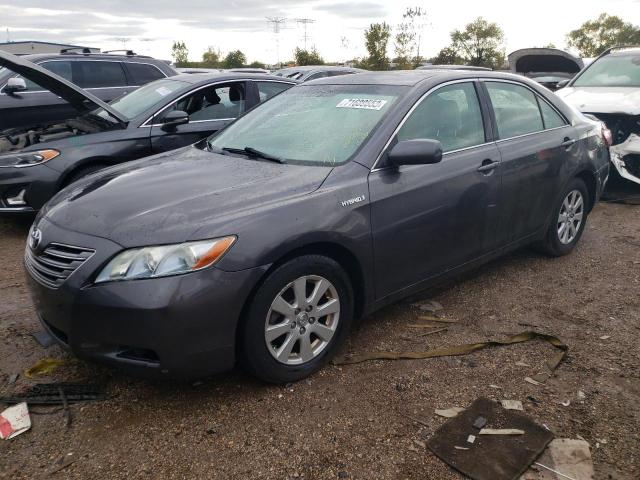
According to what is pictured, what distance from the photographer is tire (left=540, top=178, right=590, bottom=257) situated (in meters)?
4.73

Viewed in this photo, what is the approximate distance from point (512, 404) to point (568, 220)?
8.49 feet

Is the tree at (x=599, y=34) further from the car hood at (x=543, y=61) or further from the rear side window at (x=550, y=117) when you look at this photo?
the rear side window at (x=550, y=117)

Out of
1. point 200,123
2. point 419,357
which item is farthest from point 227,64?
point 419,357

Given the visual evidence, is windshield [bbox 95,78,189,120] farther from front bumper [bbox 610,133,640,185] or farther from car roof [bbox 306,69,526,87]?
front bumper [bbox 610,133,640,185]

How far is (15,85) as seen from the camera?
7.69 m

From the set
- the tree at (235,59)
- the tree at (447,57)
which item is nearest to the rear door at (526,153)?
the tree at (447,57)

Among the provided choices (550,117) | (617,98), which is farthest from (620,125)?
(550,117)

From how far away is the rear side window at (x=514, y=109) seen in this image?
4.14m

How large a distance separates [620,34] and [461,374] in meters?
56.6

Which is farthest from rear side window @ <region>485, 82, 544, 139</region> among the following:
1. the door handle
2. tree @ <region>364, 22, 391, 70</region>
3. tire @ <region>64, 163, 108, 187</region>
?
tree @ <region>364, 22, 391, 70</region>

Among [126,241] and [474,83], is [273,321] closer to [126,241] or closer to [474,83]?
[126,241]

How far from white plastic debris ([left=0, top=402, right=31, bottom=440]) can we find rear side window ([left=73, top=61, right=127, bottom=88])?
7117mm

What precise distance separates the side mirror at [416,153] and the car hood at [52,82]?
3.39 metres

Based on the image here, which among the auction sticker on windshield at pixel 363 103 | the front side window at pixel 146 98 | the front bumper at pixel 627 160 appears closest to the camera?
the auction sticker on windshield at pixel 363 103
